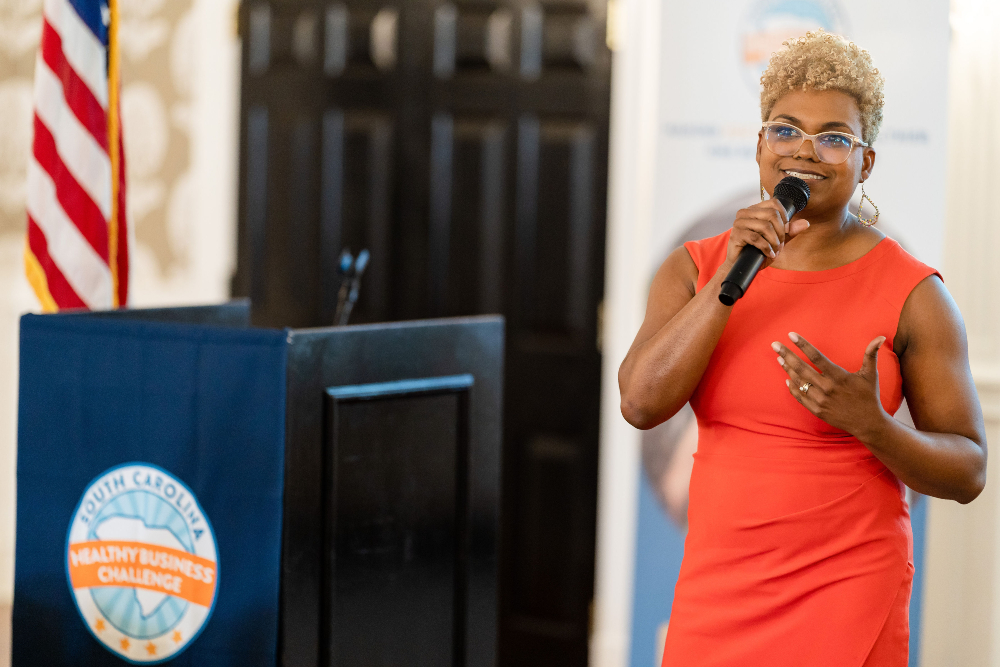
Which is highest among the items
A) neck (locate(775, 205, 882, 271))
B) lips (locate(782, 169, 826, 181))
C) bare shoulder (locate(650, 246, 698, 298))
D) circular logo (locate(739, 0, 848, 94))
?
circular logo (locate(739, 0, 848, 94))

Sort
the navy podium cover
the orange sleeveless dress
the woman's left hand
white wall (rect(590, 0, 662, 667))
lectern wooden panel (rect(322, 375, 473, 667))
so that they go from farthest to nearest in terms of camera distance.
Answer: white wall (rect(590, 0, 662, 667))
lectern wooden panel (rect(322, 375, 473, 667))
the navy podium cover
the orange sleeveless dress
the woman's left hand

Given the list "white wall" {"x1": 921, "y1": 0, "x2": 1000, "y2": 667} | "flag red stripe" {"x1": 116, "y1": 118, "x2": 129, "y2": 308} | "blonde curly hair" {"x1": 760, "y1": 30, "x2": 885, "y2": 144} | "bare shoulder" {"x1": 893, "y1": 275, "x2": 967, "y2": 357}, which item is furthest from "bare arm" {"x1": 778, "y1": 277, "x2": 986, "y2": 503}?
"flag red stripe" {"x1": 116, "y1": 118, "x2": 129, "y2": 308}

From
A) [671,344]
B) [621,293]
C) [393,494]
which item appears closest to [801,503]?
[671,344]

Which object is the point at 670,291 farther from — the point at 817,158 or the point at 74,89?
the point at 74,89

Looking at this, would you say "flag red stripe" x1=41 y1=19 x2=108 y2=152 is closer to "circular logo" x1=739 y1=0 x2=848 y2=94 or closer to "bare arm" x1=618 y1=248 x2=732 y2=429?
"circular logo" x1=739 y1=0 x2=848 y2=94

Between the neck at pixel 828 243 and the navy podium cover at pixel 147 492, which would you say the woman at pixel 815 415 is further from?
the navy podium cover at pixel 147 492

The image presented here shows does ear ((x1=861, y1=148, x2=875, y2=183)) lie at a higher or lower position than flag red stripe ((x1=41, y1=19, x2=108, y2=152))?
lower

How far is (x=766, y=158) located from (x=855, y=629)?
1.74 ft

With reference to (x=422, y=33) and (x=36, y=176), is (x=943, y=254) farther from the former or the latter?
(x=36, y=176)

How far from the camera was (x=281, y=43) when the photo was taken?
3586 millimetres

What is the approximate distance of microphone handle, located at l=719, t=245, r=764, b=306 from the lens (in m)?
1.01

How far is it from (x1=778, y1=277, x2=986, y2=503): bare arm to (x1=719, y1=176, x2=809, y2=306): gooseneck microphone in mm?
79

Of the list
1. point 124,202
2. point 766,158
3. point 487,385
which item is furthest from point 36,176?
point 766,158

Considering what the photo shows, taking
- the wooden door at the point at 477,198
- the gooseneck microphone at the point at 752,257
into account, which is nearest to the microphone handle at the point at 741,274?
the gooseneck microphone at the point at 752,257
